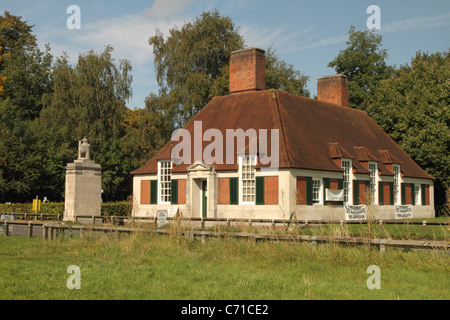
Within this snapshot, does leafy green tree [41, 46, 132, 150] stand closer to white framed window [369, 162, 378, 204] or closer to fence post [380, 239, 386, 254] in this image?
white framed window [369, 162, 378, 204]

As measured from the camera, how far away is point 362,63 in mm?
47562

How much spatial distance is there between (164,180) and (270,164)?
7548 mm

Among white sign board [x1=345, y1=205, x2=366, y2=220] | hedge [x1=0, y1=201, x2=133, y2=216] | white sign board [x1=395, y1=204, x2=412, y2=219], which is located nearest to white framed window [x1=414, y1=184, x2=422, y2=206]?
white sign board [x1=395, y1=204, x2=412, y2=219]

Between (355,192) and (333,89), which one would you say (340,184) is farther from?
(333,89)

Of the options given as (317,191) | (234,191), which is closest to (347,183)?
(317,191)

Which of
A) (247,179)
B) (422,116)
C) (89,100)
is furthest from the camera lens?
(89,100)

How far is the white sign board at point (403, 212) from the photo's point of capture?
32.3m

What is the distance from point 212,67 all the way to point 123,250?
33695 mm

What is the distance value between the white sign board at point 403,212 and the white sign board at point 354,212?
15.6 ft

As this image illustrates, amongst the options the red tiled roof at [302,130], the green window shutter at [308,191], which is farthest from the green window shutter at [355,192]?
the green window shutter at [308,191]

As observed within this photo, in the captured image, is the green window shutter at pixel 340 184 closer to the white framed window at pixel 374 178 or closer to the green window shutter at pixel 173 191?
the white framed window at pixel 374 178

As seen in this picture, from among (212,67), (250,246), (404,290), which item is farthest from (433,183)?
(404,290)

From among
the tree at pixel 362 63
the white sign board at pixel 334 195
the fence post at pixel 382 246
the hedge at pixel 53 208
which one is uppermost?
the tree at pixel 362 63
